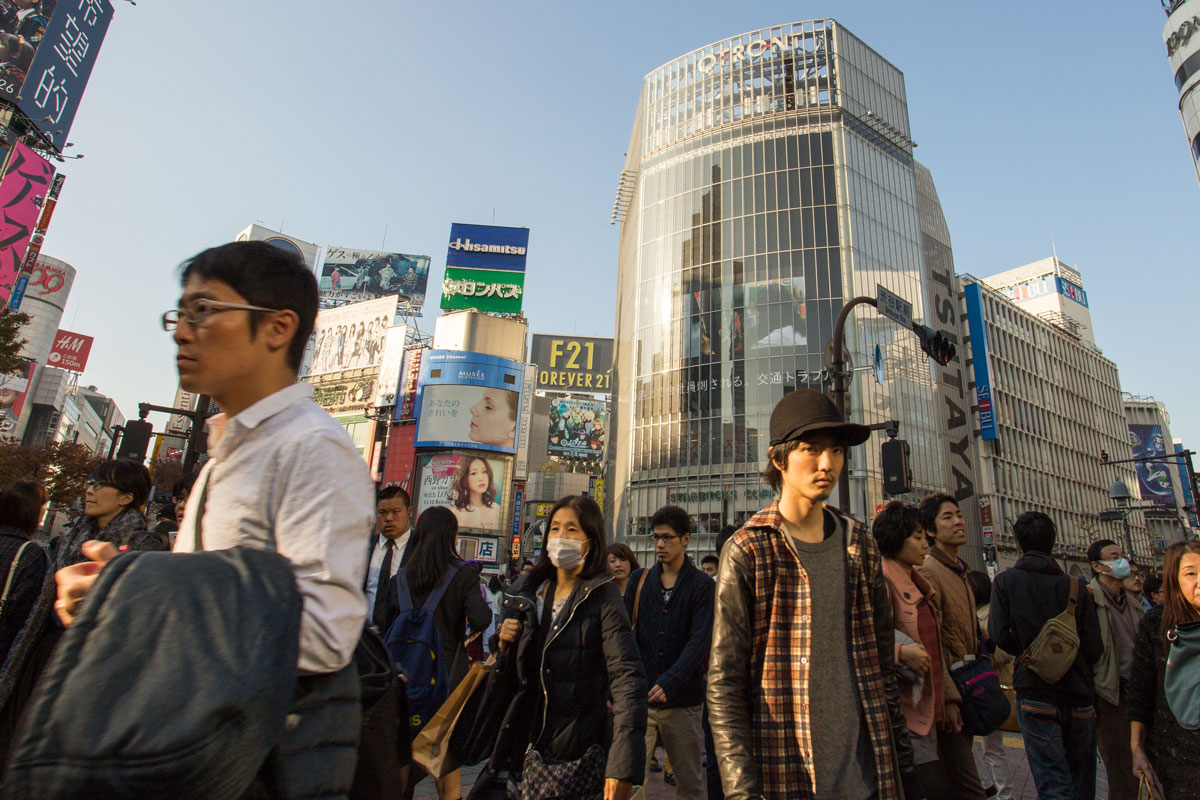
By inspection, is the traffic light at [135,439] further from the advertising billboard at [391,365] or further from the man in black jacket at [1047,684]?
the advertising billboard at [391,365]

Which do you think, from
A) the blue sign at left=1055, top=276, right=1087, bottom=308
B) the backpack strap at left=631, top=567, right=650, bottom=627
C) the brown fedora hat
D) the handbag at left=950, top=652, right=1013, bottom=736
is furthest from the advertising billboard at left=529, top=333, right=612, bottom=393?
the brown fedora hat

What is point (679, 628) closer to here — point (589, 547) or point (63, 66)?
point (589, 547)

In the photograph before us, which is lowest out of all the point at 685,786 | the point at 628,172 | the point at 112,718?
the point at 685,786

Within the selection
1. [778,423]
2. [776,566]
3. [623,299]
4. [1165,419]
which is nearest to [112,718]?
[776,566]

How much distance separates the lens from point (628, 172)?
176 feet

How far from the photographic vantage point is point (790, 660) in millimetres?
2352

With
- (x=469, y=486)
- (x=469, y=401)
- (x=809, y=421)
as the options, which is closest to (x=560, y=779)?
(x=809, y=421)

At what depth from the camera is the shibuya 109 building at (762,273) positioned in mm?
41031

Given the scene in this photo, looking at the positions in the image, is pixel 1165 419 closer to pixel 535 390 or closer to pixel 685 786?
pixel 535 390

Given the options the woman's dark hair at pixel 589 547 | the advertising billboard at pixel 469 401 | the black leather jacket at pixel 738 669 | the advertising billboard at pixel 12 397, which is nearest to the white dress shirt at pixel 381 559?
the woman's dark hair at pixel 589 547

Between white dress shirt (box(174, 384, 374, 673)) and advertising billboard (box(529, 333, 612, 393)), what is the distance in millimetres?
61888

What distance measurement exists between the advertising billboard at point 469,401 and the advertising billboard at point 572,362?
39.4ft

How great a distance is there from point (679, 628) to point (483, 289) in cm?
5341

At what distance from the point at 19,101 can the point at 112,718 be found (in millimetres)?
46612
